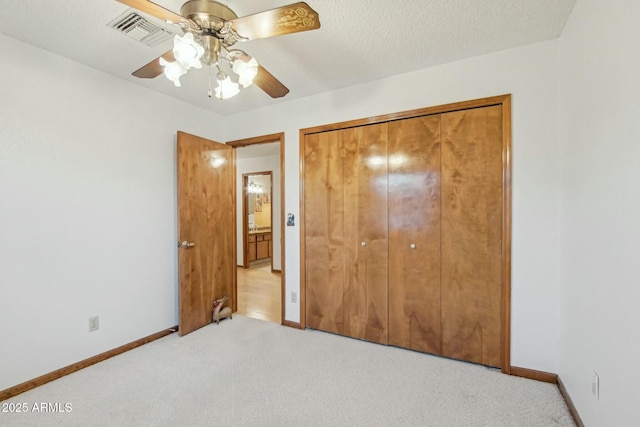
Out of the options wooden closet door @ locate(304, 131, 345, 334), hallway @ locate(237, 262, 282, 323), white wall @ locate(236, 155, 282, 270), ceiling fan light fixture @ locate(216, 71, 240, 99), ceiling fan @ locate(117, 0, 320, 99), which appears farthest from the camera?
white wall @ locate(236, 155, 282, 270)

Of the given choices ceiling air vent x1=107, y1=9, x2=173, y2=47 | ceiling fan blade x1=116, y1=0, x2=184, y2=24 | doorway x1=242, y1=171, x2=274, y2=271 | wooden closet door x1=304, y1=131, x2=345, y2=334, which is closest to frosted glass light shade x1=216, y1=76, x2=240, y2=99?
ceiling fan blade x1=116, y1=0, x2=184, y2=24

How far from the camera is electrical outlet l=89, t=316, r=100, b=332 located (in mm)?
2309

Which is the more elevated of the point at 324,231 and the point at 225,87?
the point at 225,87

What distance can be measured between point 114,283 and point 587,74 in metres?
3.61

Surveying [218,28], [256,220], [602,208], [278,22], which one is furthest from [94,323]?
[256,220]

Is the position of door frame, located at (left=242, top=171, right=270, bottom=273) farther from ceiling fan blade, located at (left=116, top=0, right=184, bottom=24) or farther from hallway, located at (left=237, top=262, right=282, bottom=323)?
ceiling fan blade, located at (left=116, top=0, right=184, bottom=24)

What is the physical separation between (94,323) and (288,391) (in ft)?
5.61

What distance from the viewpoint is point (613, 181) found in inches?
48.7

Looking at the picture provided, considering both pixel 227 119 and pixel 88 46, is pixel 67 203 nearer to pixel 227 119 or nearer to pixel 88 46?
pixel 88 46

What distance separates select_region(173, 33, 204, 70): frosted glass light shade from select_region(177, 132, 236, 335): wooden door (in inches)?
68.2

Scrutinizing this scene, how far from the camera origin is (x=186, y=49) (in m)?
1.22

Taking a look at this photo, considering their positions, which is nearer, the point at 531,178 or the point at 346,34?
the point at 346,34

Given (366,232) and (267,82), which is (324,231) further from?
(267,82)

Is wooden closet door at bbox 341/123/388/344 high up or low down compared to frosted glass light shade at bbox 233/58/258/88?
down
